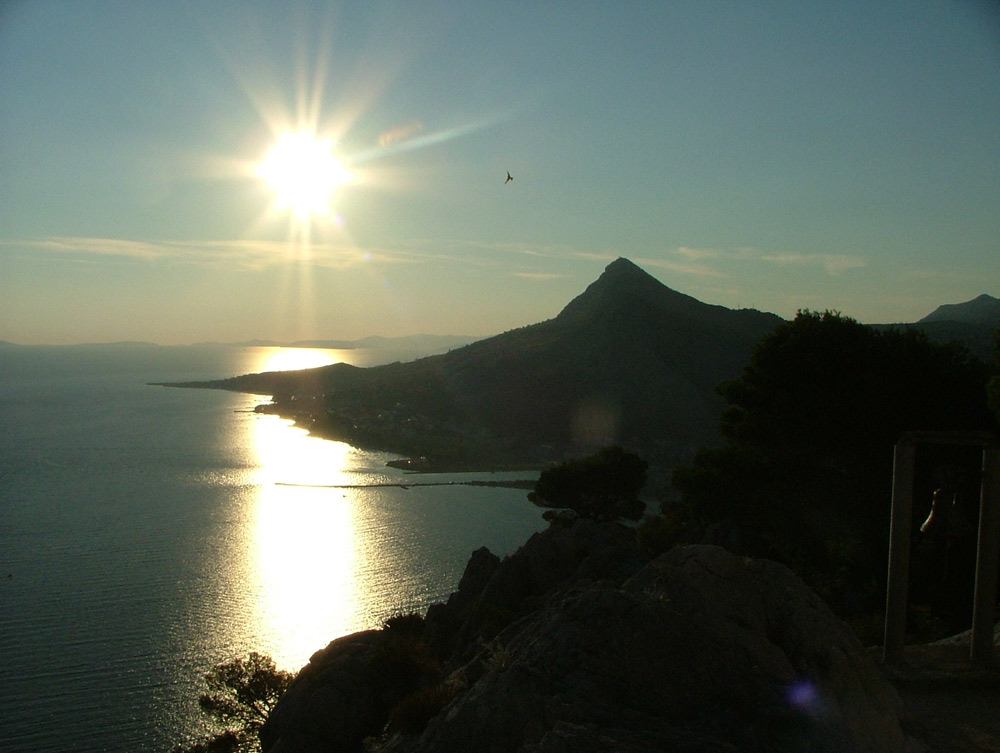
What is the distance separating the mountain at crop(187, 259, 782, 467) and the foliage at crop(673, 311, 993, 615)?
48665 millimetres

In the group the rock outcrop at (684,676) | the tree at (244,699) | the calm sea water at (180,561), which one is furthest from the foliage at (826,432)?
the calm sea water at (180,561)

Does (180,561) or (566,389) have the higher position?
(566,389)

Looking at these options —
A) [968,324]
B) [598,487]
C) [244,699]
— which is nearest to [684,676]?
[244,699]

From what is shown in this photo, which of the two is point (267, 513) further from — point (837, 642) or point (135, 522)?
point (837, 642)

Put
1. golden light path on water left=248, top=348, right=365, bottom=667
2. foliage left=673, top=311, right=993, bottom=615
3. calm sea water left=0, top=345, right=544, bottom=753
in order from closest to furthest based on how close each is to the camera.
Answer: foliage left=673, top=311, right=993, bottom=615, calm sea water left=0, top=345, right=544, bottom=753, golden light path on water left=248, top=348, right=365, bottom=667

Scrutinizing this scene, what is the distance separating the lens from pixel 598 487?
3098cm

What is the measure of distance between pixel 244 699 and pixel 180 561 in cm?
1956

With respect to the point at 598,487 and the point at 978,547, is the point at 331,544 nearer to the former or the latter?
the point at 598,487

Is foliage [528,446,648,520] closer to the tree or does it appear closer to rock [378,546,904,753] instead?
the tree

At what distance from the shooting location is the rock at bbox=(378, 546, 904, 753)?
4.48m

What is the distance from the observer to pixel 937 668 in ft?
24.0

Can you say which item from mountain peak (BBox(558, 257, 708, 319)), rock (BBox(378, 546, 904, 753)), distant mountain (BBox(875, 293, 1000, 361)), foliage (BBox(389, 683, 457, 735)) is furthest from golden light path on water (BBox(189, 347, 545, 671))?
mountain peak (BBox(558, 257, 708, 319))

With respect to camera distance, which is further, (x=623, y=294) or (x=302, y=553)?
(x=623, y=294)

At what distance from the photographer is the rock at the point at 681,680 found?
14.7 ft
